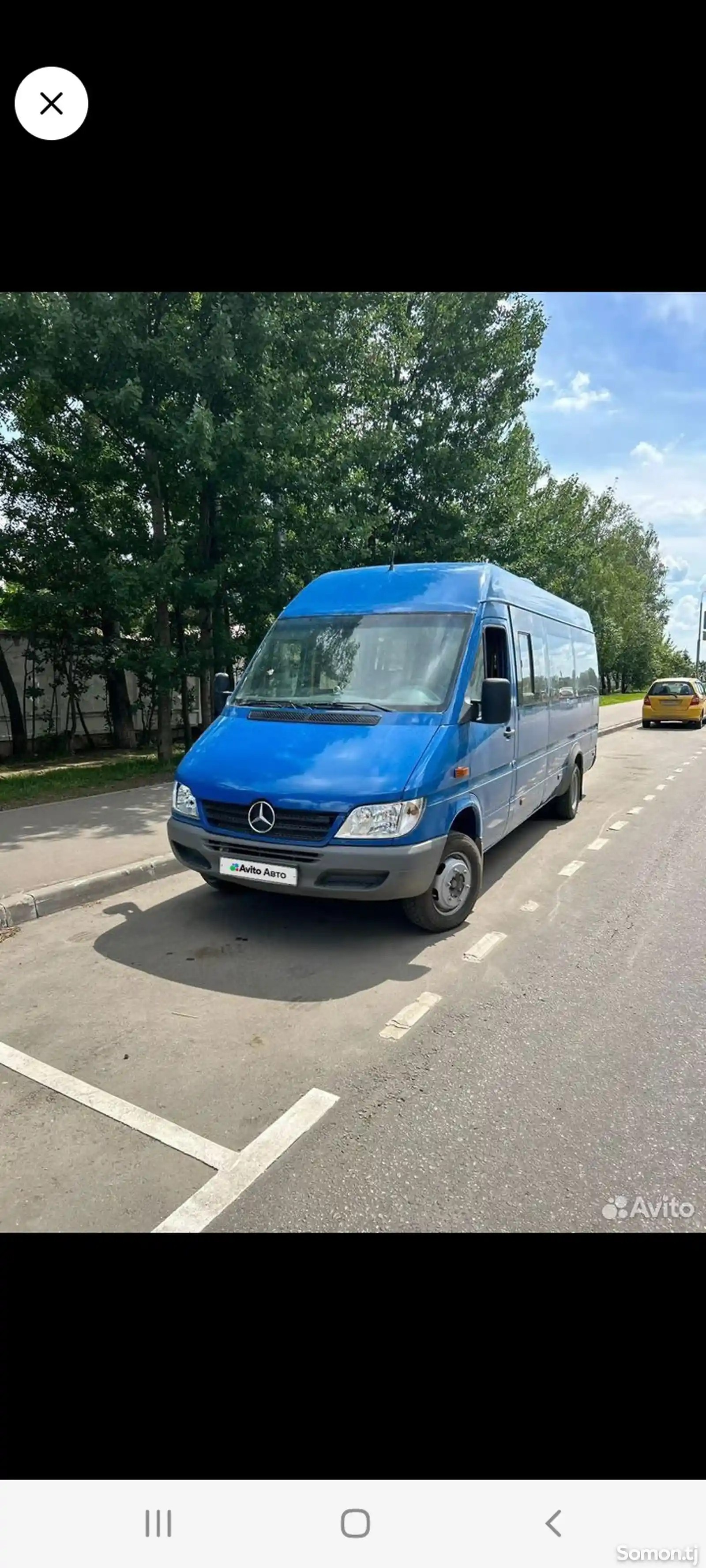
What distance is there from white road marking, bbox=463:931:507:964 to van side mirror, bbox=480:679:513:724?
1397mm

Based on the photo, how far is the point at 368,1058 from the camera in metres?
3.30

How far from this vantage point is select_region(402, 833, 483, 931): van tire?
15.2 ft

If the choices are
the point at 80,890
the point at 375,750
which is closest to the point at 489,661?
the point at 375,750

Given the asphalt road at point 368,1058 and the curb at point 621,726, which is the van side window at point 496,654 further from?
the curb at point 621,726

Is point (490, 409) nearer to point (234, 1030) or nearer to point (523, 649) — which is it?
point (523, 649)

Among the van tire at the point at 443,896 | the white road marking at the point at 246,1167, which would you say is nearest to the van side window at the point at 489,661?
the van tire at the point at 443,896

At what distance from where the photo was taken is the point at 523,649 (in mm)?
6391

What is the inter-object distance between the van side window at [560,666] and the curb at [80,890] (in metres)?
4.10
